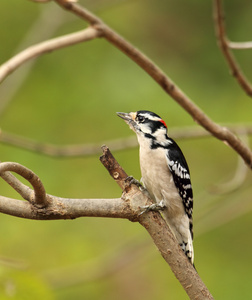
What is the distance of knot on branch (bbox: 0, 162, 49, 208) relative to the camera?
228cm

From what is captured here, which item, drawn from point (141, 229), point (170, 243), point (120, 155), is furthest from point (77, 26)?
point (170, 243)

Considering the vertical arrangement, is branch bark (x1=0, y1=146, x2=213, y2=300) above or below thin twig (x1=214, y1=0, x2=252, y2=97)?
below

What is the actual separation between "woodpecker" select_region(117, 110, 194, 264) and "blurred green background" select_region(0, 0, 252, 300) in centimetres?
176

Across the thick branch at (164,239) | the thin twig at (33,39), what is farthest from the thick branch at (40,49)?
the thin twig at (33,39)

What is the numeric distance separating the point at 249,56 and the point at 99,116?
2394 millimetres

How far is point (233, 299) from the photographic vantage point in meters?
6.01

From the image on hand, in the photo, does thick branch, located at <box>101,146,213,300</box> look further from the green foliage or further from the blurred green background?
the blurred green background

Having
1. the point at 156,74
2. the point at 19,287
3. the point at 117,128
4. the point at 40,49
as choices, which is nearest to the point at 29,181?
the point at 19,287

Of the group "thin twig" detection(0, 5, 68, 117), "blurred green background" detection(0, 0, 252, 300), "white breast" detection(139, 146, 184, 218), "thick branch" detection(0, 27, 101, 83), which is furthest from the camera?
"blurred green background" detection(0, 0, 252, 300)

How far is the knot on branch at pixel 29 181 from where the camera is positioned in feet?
7.47

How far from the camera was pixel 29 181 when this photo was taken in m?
2.33

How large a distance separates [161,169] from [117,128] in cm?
364

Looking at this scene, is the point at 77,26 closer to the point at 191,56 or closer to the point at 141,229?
the point at 191,56

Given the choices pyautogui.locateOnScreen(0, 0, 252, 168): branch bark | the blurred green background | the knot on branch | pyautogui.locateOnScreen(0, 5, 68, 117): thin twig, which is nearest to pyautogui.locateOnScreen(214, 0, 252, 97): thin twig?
pyautogui.locateOnScreen(0, 0, 252, 168): branch bark
